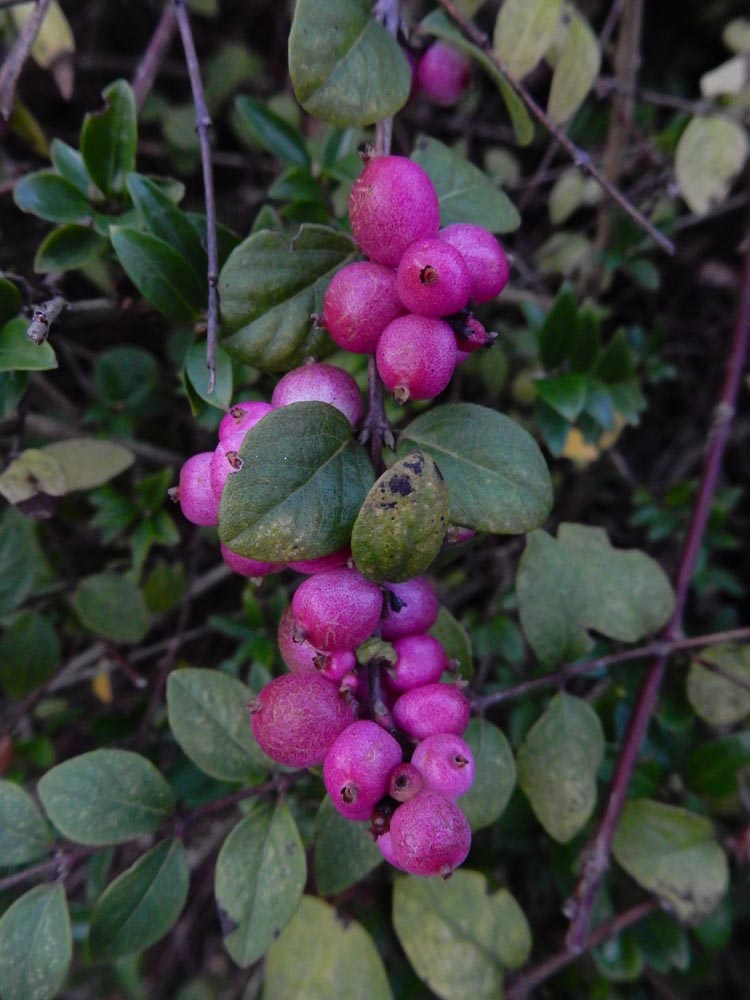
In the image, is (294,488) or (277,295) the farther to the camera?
(277,295)

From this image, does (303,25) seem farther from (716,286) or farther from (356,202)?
(716,286)

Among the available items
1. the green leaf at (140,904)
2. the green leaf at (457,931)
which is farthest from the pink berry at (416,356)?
the green leaf at (457,931)

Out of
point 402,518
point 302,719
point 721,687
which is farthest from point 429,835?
point 721,687

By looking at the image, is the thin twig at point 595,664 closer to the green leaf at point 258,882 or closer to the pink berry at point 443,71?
the green leaf at point 258,882

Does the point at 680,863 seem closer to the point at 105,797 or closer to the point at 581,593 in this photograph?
the point at 581,593

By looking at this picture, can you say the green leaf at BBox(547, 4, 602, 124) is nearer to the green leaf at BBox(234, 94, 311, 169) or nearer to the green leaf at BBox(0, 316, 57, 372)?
the green leaf at BBox(234, 94, 311, 169)

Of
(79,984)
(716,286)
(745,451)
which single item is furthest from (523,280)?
(79,984)
